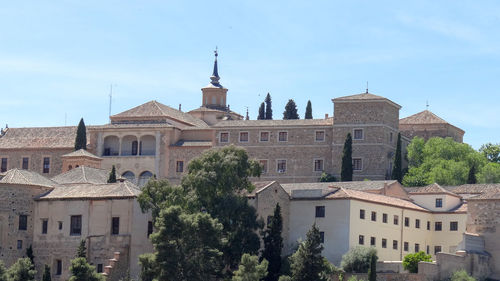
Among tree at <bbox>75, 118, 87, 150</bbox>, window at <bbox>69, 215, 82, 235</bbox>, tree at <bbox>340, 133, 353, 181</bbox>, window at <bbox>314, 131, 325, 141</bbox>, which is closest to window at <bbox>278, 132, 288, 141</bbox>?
window at <bbox>314, 131, 325, 141</bbox>

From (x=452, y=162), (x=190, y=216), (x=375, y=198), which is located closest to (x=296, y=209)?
(x=375, y=198)

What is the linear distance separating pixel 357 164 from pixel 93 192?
24.9 meters

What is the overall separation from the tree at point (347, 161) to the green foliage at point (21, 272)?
26.1 metres

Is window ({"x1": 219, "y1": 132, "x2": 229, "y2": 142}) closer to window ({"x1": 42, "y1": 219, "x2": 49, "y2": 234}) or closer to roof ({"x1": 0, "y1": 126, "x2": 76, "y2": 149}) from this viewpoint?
roof ({"x1": 0, "y1": 126, "x2": 76, "y2": 149})

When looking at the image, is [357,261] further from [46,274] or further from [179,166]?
[179,166]

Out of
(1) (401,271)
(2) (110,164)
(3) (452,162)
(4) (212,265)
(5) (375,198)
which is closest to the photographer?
(4) (212,265)

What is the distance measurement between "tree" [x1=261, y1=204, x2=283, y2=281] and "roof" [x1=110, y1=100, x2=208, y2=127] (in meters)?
30.7

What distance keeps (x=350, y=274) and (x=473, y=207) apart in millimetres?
8293

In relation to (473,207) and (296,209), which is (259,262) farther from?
(473,207)

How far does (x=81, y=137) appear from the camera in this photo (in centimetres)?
9156

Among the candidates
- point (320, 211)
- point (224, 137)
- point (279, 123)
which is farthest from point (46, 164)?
point (320, 211)

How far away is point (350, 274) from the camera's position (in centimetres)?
6406

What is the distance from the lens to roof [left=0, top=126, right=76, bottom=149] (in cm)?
9494

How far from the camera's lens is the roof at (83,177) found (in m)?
73.6
